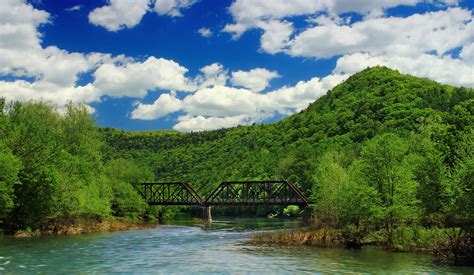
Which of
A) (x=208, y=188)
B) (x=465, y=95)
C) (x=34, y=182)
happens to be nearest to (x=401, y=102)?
(x=465, y=95)

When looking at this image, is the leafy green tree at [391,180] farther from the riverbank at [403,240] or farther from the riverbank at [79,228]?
the riverbank at [79,228]

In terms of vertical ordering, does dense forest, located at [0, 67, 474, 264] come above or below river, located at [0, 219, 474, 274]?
above

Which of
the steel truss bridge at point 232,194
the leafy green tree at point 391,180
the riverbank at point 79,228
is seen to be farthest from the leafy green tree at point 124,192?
the leafy green tree at point 391,180

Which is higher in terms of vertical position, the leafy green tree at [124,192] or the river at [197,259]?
the leafy green tree at [124,192]

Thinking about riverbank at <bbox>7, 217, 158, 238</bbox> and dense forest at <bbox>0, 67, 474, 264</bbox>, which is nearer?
dense forest at <bbox>0, 67, 474, 264</bbox>

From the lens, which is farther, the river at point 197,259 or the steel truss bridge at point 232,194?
the steel truss bridge at point 232,194

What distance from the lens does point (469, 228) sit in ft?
122

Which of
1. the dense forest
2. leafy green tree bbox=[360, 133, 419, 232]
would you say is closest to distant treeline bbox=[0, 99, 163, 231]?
the dense forest

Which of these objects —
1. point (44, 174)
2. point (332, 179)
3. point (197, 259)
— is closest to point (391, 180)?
point (332, 179)

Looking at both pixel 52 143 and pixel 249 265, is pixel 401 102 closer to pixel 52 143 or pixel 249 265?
pixel 52 143

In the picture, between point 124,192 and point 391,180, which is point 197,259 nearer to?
point 391,180

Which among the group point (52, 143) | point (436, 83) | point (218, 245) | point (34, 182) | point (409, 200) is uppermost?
point (436, 83)

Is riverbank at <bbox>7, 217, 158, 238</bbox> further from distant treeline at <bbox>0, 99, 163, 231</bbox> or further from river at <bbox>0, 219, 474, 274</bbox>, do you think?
river at <bbox>0, 219, 474, 274</bbox>

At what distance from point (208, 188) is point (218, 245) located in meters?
138
